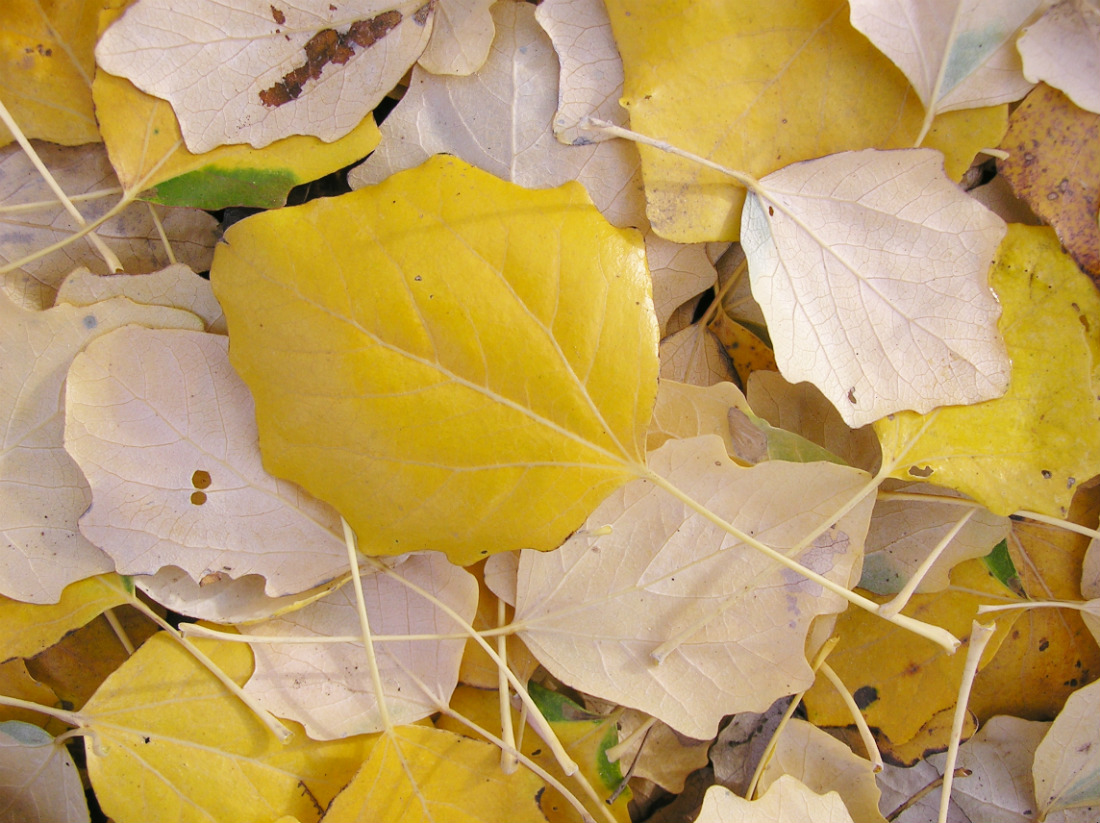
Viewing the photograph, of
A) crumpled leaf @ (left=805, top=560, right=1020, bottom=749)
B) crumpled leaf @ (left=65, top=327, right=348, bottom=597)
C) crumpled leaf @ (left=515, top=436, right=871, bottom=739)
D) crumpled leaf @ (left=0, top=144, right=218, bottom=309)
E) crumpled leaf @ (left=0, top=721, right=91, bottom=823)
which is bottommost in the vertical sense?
crumpled leaf @ (left=805, top=560, right=1020, bottom=749)

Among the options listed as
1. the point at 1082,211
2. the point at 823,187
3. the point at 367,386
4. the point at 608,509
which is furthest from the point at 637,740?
the point at 1082,211

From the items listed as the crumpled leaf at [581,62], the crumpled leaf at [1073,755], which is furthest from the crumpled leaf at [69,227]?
the crumpled leaf at [1073,755]

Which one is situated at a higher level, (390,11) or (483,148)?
(390,11)

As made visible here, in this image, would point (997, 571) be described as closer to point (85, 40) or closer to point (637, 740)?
point (637, 740)

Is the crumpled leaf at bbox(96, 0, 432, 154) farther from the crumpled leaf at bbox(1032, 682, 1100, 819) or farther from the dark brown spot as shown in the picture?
the crumpled leaf at bbox(1032, 682, 1100, 819)

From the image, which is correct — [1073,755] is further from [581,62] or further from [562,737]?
[581,62]

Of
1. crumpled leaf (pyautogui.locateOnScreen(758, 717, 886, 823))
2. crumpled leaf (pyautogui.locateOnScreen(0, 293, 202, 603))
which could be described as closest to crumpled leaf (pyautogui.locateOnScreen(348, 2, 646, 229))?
crumpled leaf (pyautogui.locateOnScreen(0, 293, 202, 603))
